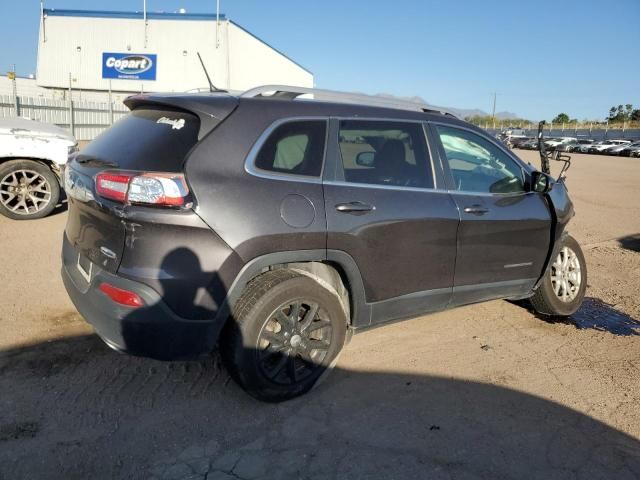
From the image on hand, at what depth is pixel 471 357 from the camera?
3.97 meters

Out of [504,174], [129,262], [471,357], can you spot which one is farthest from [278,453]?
[504,174]

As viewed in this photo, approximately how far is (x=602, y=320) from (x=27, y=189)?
727 centimetres

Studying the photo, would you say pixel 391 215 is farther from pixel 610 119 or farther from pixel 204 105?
pixel 610 119

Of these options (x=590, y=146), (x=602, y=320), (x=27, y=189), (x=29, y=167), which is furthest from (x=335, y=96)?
(x=590, y=146)

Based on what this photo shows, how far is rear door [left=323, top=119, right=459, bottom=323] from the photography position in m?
3.24

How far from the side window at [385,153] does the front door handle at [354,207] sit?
176mm

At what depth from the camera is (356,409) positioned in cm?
319

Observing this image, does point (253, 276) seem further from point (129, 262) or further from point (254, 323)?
point (129, 262)

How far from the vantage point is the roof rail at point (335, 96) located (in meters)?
3.21

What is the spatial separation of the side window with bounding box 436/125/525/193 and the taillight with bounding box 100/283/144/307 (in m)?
2.32

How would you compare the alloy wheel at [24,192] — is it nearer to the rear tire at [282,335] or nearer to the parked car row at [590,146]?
the rear tire at [282,335]

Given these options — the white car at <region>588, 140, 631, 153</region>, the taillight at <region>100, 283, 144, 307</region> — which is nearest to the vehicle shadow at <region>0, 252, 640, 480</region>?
the taillight at <region>100, 283, 144, 307</region>

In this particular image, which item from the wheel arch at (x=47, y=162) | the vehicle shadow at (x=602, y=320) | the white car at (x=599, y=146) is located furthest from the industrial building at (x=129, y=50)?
the vehicle shadow at (x=602, y=320)

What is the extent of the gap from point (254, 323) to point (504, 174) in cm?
242
